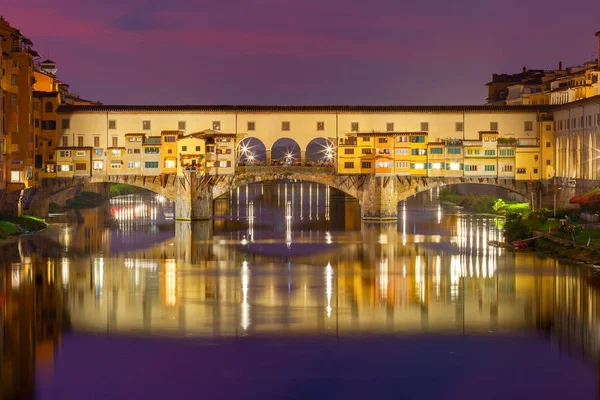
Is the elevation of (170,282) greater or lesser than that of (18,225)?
lesser

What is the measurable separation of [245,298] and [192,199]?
33.4 meters

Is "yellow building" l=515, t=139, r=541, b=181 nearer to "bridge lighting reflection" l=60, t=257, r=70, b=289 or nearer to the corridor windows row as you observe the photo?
the corridor windows row

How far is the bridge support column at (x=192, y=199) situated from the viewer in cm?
6769

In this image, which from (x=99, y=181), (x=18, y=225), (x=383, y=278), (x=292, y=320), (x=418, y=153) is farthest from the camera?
(x=99, y=181)

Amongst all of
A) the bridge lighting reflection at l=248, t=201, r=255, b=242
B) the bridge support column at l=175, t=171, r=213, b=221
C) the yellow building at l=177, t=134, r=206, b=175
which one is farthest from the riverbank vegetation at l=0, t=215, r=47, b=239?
the bridge lighting reflection at l=248, t=201, r=255, b=242

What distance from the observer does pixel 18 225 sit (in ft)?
192

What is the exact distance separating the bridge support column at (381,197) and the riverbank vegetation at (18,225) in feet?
70.3

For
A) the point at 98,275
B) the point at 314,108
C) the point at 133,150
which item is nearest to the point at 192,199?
the point at 133,150

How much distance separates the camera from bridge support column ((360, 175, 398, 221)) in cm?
6825

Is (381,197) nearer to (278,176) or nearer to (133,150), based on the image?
(278,176)

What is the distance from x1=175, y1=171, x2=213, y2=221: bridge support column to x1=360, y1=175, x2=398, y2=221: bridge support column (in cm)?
1081

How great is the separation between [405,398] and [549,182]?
48032 mm

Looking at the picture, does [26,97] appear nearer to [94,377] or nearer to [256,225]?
[256,225]

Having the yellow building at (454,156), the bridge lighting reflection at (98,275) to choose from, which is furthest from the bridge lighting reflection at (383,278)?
the yellow building at (454,156)
